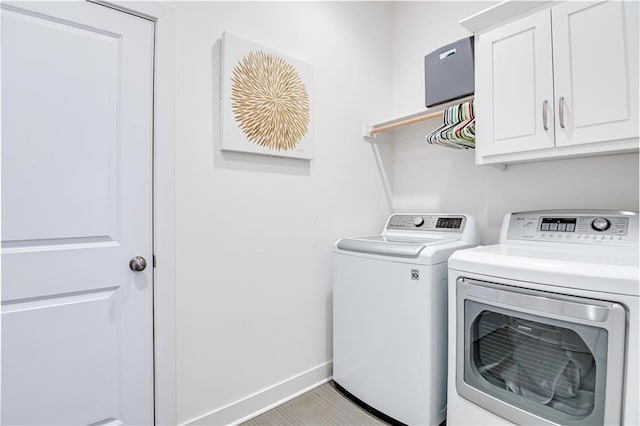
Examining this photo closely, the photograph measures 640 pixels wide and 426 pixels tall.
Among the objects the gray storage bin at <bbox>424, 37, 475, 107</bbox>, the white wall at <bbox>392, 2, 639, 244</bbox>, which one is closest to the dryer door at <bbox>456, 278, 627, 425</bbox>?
the white wall at <bbox>392, 2, 639, 244</bbox>

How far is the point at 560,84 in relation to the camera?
4.68 ft

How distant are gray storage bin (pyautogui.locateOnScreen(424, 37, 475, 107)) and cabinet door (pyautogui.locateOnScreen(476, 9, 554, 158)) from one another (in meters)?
0.09

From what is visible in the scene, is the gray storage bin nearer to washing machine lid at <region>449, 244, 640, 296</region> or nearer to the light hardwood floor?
washing machine lid at <region>449, 244, 640, 296</region>

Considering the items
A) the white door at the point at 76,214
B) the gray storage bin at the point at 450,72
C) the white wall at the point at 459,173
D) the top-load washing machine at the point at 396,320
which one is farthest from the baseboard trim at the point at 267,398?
the gray storage bin at the point at 450,72

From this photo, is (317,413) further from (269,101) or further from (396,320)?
(269,101)

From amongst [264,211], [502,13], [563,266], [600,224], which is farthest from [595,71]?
[264,211]

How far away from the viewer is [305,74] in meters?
1.98

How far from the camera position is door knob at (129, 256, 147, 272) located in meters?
1.41

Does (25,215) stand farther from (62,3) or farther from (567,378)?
(567,378)

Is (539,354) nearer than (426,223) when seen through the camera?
Yes

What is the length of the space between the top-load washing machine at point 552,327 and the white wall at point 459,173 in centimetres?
23

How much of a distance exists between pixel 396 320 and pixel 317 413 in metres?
0.70

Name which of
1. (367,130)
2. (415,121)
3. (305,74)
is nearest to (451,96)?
(415,121)

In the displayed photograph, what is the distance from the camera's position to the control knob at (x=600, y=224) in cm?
145
